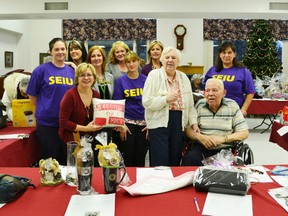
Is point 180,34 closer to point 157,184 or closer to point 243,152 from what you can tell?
point 243,152

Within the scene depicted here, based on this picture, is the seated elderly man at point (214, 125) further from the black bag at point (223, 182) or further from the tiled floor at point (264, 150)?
the tiled floor at point (264, 150)

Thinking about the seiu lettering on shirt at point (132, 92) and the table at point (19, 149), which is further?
the seiu lettering on shirt at point (132, 92)

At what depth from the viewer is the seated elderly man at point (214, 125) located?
296cm

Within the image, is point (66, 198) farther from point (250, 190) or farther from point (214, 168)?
point (250, 190)

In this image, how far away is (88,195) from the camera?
1679 millimetres

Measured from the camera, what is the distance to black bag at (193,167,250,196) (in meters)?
1.69

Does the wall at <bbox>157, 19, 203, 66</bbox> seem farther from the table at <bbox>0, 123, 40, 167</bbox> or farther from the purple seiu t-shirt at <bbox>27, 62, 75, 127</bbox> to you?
the purple seiu t-shirt at <bbox>27, 62, 75, 127</bbox>

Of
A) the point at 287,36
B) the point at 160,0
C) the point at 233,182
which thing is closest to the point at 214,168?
the point at 233,182

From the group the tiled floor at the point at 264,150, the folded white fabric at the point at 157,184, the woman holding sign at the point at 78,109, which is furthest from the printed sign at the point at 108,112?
the tiled floor at the point at 264,150

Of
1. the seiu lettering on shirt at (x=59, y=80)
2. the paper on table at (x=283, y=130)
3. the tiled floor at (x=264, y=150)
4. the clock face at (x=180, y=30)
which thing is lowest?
the tiled floor at (x=264, y=150)

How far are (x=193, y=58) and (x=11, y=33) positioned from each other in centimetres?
508

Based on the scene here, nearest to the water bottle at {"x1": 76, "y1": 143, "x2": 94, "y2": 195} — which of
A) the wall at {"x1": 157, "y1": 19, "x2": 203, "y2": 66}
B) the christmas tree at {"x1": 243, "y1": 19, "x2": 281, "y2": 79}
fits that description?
the christmas tree at {"x1": 243, "y1": 19, "x2": 281, "y2": 79}

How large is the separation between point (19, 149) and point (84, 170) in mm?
1565

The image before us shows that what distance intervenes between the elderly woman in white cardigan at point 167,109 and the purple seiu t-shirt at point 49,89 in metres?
0.77
